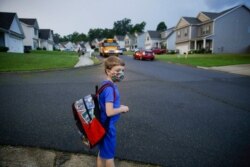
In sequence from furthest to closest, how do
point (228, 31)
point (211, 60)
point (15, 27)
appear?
point (228, 31) → point (15, 27) → point (211, 60)

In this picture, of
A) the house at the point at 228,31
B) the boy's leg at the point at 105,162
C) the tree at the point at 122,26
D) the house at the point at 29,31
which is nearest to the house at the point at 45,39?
the house at the point at 29,31

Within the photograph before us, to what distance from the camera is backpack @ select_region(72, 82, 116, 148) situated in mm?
2355

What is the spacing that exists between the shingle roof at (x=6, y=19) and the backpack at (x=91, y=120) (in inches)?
1391

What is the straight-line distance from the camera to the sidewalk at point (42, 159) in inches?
129

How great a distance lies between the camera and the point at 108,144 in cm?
252

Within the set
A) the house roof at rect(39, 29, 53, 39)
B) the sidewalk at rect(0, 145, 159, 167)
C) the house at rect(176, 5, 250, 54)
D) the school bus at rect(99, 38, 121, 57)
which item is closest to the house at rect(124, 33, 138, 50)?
the house roof at rect(39, 29, 53, 39)

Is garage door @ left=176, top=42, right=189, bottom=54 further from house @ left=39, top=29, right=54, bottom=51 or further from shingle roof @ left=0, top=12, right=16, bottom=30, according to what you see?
house @ left=39, top=29, right=54, bottom=51

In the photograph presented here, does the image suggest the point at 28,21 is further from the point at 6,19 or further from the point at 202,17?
the point at 202,17

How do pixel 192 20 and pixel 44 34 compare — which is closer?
pixel 192 20

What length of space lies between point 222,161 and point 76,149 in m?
2.40

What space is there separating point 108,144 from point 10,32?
36078 mm

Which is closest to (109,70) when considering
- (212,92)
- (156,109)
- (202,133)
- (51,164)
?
(51,164)

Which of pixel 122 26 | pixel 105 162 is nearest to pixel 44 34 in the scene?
pixel 105 162

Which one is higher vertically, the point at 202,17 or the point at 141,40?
the point at 202,17
